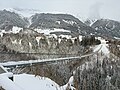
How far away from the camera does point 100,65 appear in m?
94.4

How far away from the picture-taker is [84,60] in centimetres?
9369

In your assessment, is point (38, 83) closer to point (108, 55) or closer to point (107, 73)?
point (107, 73)

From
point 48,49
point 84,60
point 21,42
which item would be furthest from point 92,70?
point 21,42

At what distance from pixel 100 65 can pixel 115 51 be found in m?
34.1

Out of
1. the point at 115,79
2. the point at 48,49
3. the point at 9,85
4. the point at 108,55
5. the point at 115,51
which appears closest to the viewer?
the point at 9,85

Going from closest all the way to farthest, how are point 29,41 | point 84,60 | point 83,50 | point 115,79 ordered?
point 115,79 → point 84,60 → point 83,50 → point 29,41

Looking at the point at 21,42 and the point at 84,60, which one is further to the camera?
the point at 21,42

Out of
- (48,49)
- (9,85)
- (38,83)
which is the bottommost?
(48,49)

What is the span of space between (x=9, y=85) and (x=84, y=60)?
3415 inches

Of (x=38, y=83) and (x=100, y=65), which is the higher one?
(x=38, y=83)

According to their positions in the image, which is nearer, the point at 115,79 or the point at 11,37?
the point at 115,79

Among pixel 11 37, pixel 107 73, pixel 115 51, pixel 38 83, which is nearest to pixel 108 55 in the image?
pixel 115 51

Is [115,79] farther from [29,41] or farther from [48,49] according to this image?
[29,41]

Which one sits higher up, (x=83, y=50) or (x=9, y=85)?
(x=9, y=85)
